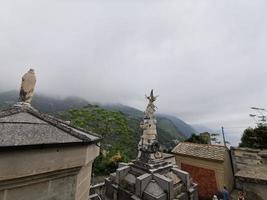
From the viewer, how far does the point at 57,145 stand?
211 cm

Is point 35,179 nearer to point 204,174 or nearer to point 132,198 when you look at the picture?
Result: point 132,198

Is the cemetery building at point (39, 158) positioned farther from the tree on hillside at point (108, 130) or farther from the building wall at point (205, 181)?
the tree on hillside at point (108, 130)

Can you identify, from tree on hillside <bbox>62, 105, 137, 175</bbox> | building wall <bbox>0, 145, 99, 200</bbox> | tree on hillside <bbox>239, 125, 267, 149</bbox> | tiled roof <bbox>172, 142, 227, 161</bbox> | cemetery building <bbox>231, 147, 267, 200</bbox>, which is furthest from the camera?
tree on hillside <bbox>239, 125, 267, 149</bbox>

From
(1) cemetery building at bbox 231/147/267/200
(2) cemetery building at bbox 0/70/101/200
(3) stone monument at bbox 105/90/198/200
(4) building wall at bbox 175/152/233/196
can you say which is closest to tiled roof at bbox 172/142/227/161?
(4) building wall at bbox 175/152/233/196

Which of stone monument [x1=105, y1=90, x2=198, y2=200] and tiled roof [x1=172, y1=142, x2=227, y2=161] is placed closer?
stone monument [x1=105, y1=90, x2=198, y2=200]

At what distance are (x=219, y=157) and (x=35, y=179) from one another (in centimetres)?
1606

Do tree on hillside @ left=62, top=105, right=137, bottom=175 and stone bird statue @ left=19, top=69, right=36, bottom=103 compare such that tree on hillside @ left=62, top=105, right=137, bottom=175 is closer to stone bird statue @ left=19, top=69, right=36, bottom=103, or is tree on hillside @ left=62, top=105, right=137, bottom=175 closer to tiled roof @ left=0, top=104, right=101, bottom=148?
stone bird statue @ left=19, top=69, right=36, bottom=103

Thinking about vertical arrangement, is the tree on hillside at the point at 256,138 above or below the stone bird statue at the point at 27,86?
below

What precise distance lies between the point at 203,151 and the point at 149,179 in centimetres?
785

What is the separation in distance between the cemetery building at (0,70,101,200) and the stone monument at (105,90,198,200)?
8511mm

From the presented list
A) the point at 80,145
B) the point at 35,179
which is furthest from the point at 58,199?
the point at 80,145

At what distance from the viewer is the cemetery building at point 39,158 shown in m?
1.79

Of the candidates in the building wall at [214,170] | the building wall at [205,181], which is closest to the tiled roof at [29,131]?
the building wall at [214,170]

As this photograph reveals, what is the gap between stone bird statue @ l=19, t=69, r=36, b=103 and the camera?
325cm
